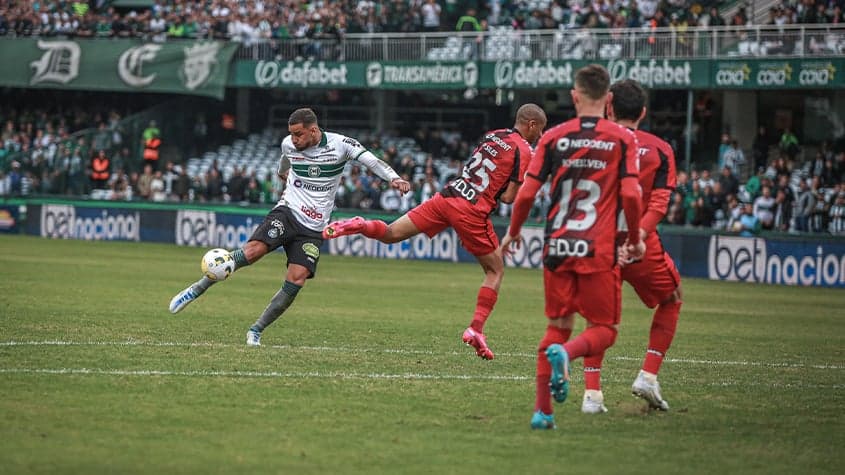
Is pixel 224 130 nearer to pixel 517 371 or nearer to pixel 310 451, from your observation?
pixel 517 371

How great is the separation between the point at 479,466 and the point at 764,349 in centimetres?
796

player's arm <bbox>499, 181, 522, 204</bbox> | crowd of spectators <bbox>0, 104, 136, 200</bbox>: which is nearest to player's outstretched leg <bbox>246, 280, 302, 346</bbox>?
player's arm <bbox>499, 181, 522, 204</bbox>

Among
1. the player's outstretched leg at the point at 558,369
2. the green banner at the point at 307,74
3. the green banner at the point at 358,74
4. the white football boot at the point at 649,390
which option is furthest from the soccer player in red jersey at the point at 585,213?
the green banner at the point at 307,74

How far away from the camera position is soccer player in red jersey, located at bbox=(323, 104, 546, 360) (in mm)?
12430

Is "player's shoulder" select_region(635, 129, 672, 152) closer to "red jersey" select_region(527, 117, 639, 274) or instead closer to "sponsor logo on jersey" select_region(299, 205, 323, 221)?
"red jersey" select_region(527, 117, 639, 274)

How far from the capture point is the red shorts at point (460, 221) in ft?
41.3

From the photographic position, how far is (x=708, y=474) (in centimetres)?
724

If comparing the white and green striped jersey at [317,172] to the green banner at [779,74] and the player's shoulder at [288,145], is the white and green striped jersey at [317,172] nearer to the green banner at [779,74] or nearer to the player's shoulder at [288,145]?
the player's shoulder at [288,145]

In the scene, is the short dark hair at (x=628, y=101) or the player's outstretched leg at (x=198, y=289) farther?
the player's outstretched leg at (x=198, y=289)

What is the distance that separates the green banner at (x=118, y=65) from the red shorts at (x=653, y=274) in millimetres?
34002

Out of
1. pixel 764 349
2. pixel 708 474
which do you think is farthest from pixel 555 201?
pixel 764 349

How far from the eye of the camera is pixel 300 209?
12.7 metres

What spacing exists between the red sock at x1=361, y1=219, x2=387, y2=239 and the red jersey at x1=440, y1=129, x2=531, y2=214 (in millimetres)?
708

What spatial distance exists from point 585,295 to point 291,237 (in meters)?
4.71
